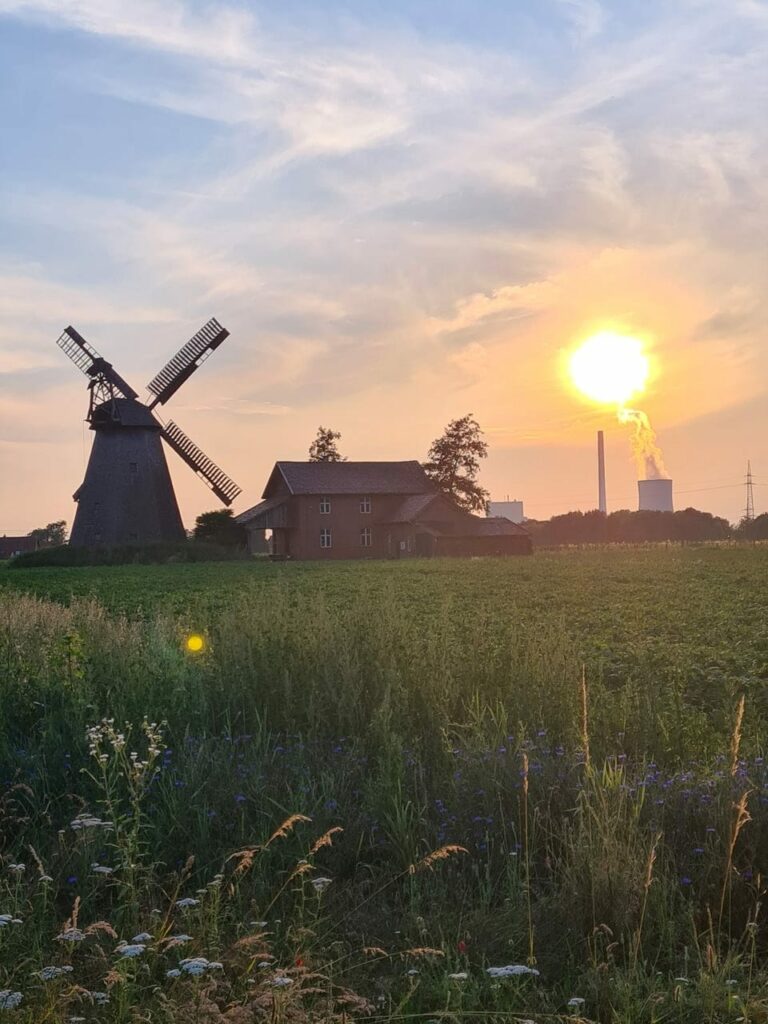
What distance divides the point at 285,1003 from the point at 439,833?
221 cm

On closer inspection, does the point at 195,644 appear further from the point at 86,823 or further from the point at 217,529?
the point at 217,529

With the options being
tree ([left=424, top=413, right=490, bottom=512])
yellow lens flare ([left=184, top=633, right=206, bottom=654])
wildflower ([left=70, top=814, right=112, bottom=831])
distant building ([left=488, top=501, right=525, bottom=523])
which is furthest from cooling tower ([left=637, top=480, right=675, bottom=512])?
wildflower ([left=70, top=814, right=112, bottom=831])

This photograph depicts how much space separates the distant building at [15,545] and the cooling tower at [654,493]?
89.4m

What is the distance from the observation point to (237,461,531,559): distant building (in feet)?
200

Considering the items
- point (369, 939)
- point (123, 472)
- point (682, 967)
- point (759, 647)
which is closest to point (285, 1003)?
point (369, 939)

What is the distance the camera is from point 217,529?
5956 centimetres

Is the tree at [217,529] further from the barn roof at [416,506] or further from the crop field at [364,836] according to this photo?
the crop field at [364,836]

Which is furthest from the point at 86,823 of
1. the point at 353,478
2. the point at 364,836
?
the point at 353,478

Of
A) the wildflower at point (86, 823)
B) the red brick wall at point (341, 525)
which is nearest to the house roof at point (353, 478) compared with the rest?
the red brick wall at point (341, 525)

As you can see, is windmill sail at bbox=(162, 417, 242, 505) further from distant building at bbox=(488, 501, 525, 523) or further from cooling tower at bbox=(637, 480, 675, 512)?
distant building at bbox=(488, 501, 525, 523)

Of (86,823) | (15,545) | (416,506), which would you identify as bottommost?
(86,823)

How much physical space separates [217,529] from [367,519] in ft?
33.2

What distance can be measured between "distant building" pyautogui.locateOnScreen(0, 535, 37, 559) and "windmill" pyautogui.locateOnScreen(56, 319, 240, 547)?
49231 mm

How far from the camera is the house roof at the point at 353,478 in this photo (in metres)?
62.8
